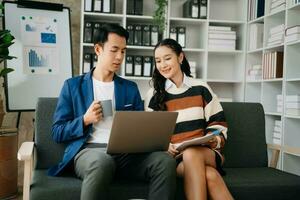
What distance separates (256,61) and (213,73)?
52 centimetres

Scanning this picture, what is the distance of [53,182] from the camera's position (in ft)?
5.97

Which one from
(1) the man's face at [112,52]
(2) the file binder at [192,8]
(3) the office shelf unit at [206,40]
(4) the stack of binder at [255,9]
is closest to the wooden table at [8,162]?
(3) the office shelf unit at [206,40]

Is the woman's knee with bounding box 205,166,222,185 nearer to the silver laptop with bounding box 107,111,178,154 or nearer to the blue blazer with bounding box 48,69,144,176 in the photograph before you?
the silver laptop with bounding box 107,111,178,154

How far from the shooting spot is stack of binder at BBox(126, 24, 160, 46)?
149 inches

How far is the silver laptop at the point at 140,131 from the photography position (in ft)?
5.44

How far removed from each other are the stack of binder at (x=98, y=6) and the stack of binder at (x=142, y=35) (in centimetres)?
29

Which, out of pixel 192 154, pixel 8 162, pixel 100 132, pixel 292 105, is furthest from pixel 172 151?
pixel 292 105

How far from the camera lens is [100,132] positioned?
79.8 inches

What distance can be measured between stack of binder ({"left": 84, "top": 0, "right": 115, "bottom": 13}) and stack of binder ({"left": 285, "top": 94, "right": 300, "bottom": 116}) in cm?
200

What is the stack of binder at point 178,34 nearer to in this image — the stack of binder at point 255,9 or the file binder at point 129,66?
the file binder at point 129,66

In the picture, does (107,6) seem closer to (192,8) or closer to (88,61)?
(88,61)

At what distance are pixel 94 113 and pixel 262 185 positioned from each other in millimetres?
1029

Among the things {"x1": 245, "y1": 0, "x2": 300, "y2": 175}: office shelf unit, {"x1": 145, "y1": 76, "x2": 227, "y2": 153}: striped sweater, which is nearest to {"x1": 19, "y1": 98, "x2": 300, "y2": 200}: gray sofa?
{"x1": 145, "y1": 76, "x2": 227, "y2": 153}: striped sweater

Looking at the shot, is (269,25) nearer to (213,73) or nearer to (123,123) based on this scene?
(213,73)
